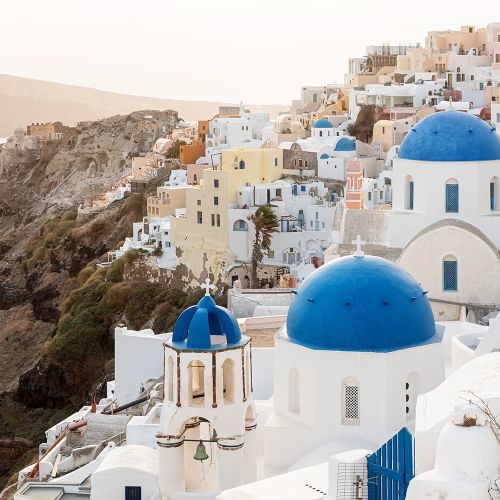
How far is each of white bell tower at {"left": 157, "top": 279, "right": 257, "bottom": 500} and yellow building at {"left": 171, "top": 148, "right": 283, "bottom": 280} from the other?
2613cm

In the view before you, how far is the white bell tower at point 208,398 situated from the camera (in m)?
17.4

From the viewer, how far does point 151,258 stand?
4731cm

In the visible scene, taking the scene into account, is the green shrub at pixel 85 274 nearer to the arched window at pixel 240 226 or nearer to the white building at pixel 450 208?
the arched window at pixel 240 226

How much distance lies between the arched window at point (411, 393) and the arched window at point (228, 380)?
102 inches

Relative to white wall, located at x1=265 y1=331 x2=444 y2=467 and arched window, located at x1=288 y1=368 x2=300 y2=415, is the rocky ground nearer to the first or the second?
arched window, located at x1=288 y1=368 x2=300 y2=415

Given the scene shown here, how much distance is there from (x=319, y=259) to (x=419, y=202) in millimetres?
14880

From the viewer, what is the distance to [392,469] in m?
14.5

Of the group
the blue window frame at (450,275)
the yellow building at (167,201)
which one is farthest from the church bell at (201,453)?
the yellow building at (167,201)

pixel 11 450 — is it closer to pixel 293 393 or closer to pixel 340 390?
pixel 293 393

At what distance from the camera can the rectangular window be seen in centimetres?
1881

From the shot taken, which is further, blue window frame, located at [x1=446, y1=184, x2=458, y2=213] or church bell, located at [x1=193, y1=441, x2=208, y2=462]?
blue window frame, located at [x1=446, y1=184, x2=458, y2=213]

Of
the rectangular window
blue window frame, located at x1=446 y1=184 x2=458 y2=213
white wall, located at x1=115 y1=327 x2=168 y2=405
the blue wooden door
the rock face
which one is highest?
blue window frame, located at x1=446 y1=184 x2=458 y2=213

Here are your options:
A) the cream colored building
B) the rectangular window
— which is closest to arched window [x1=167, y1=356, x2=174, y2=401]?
the rectangular window

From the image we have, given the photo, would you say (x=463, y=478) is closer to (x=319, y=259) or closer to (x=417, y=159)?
(x=417, y=159)
